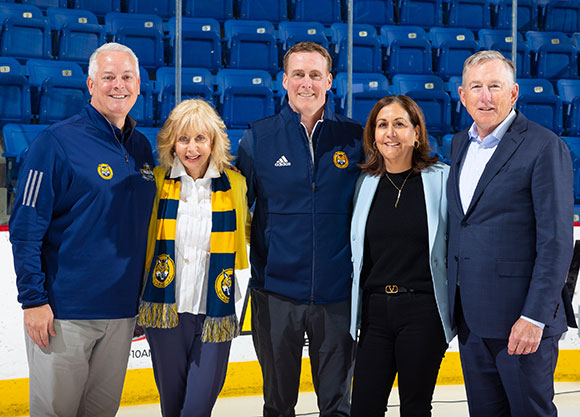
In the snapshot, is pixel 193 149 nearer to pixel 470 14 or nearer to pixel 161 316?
pixel 161 316

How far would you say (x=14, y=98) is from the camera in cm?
467

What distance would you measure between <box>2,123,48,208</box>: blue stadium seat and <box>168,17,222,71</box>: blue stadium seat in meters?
1.92

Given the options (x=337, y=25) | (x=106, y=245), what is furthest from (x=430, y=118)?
(x=106, y=245)

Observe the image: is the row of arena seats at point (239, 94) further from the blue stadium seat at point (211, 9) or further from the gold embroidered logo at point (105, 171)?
the gold embroidered logo at point (105, 171)

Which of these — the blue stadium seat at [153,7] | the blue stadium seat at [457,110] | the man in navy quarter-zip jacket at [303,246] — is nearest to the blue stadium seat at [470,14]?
the blue stadium seat at [457,110]

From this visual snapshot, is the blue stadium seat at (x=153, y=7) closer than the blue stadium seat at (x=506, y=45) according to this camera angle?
Yes

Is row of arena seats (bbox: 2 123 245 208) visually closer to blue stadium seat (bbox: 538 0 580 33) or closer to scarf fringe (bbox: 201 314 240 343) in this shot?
scarf fringe (bbox: 201 314 240 343)

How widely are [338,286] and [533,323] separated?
68cm

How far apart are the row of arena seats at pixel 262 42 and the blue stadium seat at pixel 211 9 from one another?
331 mm

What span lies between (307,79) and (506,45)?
4682 millimetres

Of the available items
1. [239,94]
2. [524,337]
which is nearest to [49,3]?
[239,94]

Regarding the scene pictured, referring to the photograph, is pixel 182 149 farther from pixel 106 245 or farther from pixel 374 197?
pixel 374 197

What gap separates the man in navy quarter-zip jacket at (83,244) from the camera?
2008mm

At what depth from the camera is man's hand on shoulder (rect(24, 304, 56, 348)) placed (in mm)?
2016
